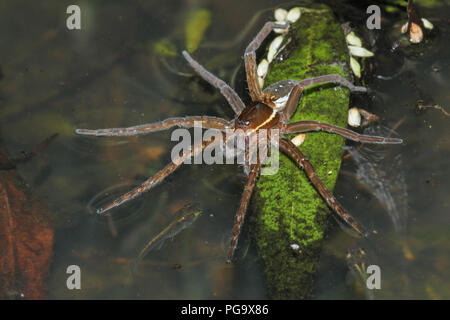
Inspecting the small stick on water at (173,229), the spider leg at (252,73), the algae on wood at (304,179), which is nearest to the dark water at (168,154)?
the small stick on water at (173,229)

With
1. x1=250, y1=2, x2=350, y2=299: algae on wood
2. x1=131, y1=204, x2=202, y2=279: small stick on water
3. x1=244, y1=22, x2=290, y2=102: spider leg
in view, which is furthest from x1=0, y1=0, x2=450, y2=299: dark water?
x1=244, y1=22, x2=290, y2=102: spider leg

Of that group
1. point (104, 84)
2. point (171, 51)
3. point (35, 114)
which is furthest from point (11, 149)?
point (171, 51)

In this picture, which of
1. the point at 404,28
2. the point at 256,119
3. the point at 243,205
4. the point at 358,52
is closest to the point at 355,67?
the point at 358,52

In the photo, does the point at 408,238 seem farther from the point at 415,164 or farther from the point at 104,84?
the point at 104,84

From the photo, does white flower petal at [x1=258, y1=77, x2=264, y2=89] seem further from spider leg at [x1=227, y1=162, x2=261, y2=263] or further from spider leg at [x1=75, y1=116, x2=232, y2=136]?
spider leg at [x1=227, y1=162, x2=261, y2=263]

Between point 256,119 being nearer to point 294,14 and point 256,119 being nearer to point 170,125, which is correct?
point 170,125

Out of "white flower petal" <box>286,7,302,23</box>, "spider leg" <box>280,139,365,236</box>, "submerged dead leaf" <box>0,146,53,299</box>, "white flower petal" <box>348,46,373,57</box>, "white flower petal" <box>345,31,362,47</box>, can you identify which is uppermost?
"white flower petal" <box>286,7,302,23</box>
